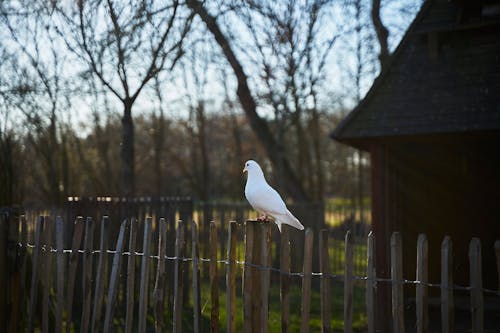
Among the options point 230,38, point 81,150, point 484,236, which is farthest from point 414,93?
point 81,150

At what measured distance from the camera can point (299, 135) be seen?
1031 inches

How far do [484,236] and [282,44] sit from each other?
20.5ft

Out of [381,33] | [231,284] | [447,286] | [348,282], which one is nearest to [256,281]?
[231,284]

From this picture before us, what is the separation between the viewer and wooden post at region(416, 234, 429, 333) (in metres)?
4.04

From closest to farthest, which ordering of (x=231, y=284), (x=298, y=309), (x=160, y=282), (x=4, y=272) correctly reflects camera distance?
1. (x=231, y=284)
2. (x=160, y=282)
3. (x=4, y=272)
4. (x=298, y=309)

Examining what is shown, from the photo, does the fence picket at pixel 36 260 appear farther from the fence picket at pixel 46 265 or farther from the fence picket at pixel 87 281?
the fence picket at pixel 87 281

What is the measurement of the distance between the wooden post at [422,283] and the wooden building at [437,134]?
4401mm

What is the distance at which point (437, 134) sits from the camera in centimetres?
834

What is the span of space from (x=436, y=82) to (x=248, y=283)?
5.83 m

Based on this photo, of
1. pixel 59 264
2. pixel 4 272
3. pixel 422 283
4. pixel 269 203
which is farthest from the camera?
pixel 4 272

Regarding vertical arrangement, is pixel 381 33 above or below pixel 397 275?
above

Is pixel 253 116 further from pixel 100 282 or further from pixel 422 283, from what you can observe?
pixel 422 283

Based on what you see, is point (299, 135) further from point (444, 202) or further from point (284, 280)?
point (284, 280)

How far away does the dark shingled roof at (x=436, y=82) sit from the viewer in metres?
8.44
